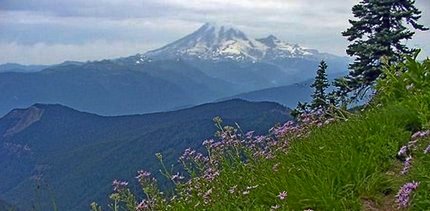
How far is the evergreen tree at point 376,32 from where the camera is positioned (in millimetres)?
20328

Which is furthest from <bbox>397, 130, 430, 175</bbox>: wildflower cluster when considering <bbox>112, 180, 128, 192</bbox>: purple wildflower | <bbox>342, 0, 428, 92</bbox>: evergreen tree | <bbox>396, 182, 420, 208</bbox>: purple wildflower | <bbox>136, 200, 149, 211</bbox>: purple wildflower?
<bbox>342, 0, 428, 92</bbox>: evergreen tree

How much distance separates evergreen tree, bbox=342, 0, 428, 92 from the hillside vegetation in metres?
13.9

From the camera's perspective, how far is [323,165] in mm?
4902

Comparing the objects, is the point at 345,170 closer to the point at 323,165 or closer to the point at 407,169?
the point at 323,165

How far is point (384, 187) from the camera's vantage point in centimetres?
473

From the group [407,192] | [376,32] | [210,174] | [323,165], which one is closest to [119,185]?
[210,174]

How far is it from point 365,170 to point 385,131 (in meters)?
0.73

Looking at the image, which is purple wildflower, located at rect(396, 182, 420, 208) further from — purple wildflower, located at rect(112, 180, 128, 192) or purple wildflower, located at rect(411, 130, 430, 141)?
purple wildflower, located at rect(112, 180, 128, 192)

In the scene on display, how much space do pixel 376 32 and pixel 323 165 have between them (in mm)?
16948

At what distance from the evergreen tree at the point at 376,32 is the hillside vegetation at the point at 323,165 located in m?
13.9

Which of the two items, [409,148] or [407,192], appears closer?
[407,192]

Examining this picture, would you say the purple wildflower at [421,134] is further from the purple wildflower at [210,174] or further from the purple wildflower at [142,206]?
the purple wildflower at [142,206]

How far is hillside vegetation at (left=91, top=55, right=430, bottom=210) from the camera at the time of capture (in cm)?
450

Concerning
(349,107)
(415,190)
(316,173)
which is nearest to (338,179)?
(316,173)
